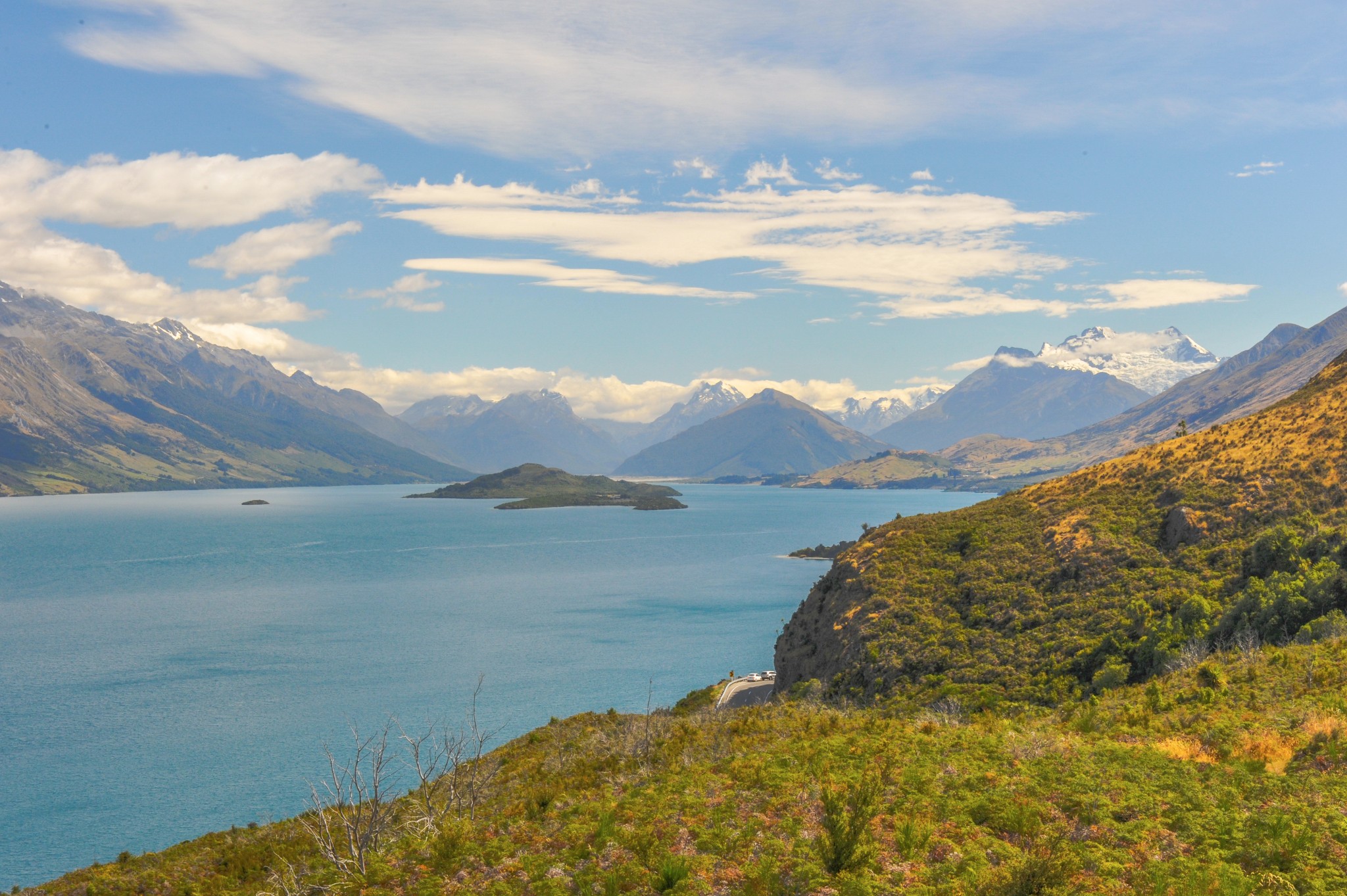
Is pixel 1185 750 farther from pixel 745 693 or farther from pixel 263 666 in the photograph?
pixel 263 666

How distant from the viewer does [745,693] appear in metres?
78.2

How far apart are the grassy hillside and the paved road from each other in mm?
43763

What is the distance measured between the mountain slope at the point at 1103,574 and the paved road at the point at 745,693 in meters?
5.77

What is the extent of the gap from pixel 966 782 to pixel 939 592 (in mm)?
40031

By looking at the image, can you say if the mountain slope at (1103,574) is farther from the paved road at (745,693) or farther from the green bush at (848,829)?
the green bush at (848,829)

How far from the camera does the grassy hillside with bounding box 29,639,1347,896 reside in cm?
1638

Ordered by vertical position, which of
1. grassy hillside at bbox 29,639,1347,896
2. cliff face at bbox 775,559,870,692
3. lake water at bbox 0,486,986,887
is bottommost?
lake water at bbox 0,486,986,887

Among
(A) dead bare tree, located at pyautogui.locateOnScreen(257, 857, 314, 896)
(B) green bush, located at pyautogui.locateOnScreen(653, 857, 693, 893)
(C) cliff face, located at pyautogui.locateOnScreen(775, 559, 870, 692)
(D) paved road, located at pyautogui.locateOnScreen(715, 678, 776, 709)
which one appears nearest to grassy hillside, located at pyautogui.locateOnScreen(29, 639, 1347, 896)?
(B) green bush, located at pyautogui.locateOnScreen(653, 857, 693, 893)

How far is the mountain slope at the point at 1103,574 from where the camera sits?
45062 millimetres

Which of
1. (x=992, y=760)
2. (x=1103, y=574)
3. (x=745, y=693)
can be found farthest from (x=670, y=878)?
(x=745, y=693)

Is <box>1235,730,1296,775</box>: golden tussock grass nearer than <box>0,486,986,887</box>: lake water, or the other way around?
<box>1235,730,1296,775</box>: golden tussock grass

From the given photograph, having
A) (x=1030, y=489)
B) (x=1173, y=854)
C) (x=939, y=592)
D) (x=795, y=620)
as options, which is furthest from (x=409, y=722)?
(x=1173, y=854)

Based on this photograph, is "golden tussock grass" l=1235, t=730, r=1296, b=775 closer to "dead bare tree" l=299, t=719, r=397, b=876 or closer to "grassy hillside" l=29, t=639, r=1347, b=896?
"grassy hillside" l=29, t=639, r=1347, b=896

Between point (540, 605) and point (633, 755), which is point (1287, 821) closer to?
point (633, 755)
